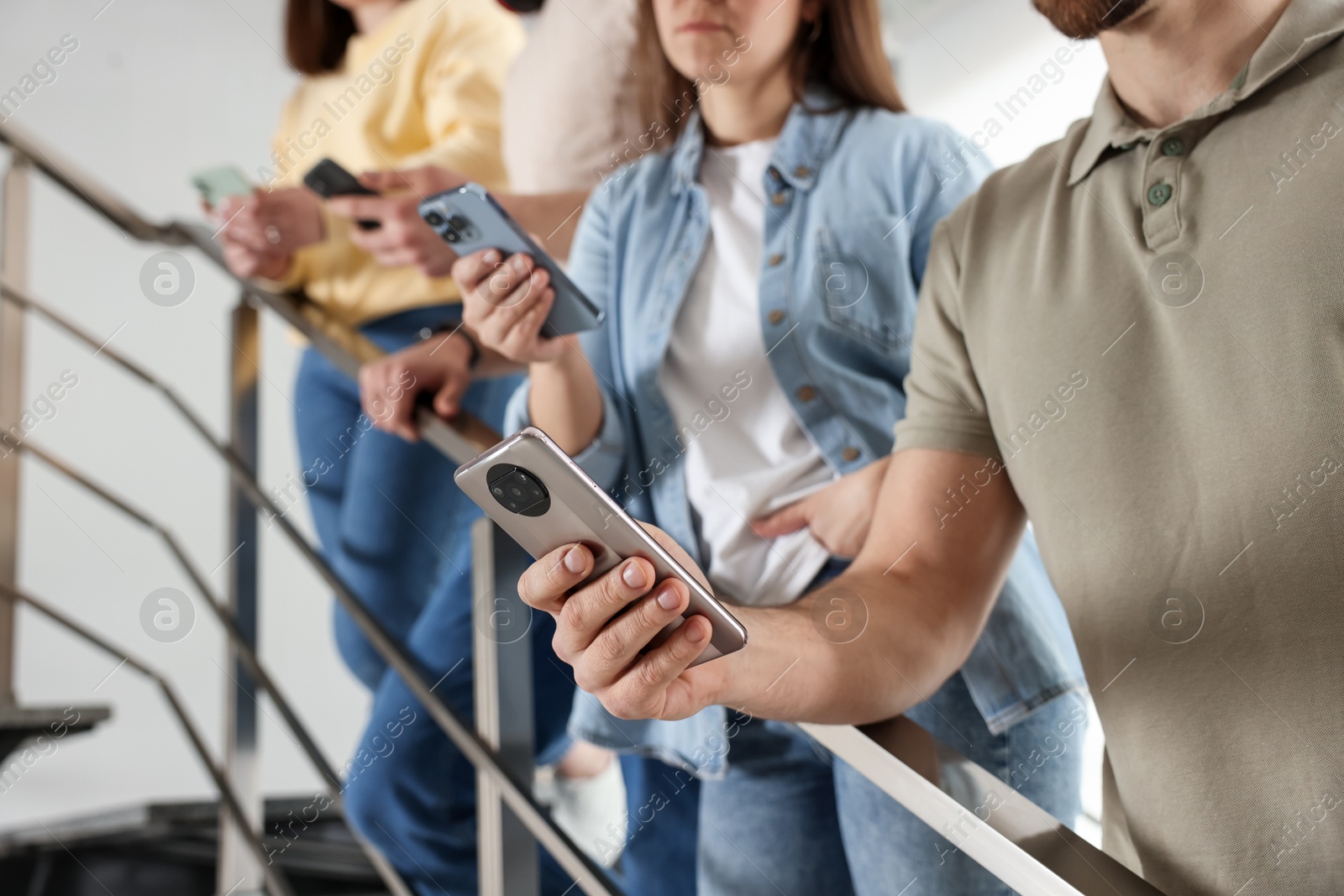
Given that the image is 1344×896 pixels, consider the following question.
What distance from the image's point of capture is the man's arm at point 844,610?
397 mm

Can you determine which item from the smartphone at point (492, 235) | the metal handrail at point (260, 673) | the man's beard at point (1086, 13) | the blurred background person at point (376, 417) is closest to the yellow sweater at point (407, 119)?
the blurred background person at point (376, 417)

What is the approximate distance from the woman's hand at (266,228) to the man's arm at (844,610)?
0.76 metres

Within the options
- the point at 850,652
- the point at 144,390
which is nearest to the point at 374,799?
the point at 850,652

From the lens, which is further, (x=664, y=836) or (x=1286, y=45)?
(x=664, y=836)

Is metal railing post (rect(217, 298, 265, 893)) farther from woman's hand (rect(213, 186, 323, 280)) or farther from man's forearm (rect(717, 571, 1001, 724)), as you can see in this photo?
man's forearm (rect(717, 571, 1001, 724))

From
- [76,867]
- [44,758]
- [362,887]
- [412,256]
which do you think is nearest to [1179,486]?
[412,256]

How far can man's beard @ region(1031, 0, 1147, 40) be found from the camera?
569 mm

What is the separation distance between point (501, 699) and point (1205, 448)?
47cm

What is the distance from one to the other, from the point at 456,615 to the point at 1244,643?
2.34 ft

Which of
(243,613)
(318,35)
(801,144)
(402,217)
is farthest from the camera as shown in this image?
(318,35)

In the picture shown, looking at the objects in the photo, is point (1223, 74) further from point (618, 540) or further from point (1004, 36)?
point (1004, 36)

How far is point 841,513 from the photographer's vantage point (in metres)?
0.67

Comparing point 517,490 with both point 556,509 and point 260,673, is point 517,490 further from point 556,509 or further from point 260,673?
point 260,673

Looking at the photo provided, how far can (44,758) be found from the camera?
1956mm
